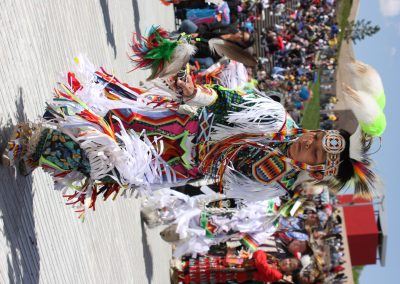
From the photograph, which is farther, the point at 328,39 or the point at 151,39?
the point at 328,39

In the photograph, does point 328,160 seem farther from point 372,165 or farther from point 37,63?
point 37,63

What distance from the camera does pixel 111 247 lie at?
623 centimetres

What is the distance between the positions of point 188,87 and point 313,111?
1011 inches

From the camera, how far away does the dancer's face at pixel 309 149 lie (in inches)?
137

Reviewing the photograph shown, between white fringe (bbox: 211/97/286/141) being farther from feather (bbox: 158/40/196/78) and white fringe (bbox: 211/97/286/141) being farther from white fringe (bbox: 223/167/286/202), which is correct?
feather (bbox: 158/40/196/78)

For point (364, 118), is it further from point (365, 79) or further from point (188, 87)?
point (188, 87)

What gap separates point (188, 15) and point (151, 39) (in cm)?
731

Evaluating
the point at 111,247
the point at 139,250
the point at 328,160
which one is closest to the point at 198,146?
the point at 328,160

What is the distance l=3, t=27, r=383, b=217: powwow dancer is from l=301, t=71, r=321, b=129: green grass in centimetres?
2251

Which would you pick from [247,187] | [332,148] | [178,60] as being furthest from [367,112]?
[178,60]

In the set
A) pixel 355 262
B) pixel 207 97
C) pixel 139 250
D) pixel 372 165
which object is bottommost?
pixel 355 262

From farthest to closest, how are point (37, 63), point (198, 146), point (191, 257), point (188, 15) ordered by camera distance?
point (188, 15), point (191, 257), point (37, 63), point (198, 146)

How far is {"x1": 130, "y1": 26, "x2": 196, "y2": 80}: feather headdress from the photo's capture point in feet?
12.9

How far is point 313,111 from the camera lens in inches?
1117
